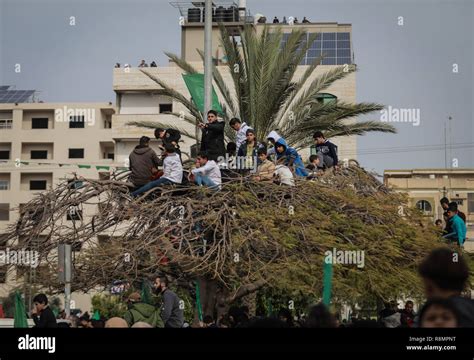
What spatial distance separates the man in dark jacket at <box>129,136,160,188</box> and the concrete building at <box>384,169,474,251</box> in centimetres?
3061

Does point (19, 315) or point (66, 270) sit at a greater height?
point (66, 270)

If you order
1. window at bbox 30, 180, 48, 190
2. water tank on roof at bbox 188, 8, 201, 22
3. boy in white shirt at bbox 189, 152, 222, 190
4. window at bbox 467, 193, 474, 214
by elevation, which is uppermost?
water tank on roof at bbox 188, 8, 201, 22

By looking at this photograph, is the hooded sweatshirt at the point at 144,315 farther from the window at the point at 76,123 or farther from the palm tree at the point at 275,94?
the window at the point at 76,123

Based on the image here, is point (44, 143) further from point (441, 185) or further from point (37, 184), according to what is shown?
point (441, 185)

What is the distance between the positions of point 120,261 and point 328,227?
11.3 feet

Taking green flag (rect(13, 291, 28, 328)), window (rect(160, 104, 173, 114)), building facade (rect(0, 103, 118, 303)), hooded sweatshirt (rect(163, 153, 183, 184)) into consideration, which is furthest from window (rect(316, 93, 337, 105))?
building facade (rect(0, 103, 118, 303))

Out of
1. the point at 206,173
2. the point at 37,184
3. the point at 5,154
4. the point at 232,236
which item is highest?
the point at 5,154

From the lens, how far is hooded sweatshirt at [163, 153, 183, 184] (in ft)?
51.4

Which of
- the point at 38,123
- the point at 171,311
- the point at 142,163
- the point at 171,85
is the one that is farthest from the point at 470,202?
the point at 171,311

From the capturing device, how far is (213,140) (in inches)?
630

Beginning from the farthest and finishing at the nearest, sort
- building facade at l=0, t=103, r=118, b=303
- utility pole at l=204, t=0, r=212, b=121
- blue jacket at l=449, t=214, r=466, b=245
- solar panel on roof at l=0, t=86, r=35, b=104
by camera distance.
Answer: building facade at l=0, t=103, r=118, b=303
solar panel on roof at l=0, t=86, r=35, b=104
utility pole at l=204, t=0, r=212, b=121
blue jacket at l=449, t=214, r=466, b=245

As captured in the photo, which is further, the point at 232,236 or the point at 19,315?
the point at 232,236

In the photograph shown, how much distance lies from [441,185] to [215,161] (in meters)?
33.5

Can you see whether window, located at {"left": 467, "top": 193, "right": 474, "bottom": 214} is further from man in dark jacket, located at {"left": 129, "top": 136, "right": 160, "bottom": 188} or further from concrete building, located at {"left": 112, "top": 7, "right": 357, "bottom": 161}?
man in dark jacket, located at {"left": 129, "top": 136, "right": 160, "bottom": 188}
